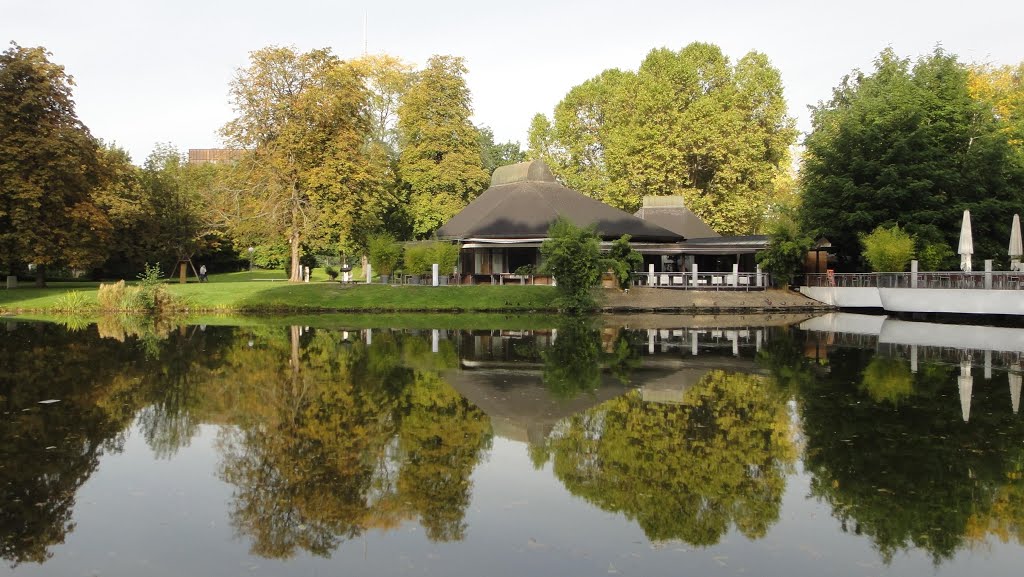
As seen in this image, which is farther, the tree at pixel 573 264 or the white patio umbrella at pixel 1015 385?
the tree at pixel 573 264

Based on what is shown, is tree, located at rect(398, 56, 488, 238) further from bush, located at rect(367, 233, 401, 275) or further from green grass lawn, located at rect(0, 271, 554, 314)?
green grass lawn, located at rect(0, 271, 554, 314)

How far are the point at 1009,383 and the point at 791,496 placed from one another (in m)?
8.65

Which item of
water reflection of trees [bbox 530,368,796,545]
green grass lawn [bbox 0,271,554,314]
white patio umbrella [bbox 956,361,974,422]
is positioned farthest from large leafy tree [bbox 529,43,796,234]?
water reflection of trees [bbox 530,368,796,545]

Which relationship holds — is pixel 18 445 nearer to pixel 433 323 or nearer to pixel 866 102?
pixel 433 323

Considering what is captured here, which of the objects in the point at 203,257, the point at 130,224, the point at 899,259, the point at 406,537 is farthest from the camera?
the point at 203,257

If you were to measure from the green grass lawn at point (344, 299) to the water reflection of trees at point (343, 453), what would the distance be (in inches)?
722

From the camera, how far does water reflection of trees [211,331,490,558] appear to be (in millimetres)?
6637

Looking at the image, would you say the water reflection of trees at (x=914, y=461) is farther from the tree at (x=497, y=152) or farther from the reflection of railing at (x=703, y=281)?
the tree at (x=497, y=152)

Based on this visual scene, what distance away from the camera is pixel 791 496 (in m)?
7.33

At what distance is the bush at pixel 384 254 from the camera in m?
40.5

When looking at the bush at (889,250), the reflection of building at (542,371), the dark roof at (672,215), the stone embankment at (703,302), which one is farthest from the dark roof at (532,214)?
the reflection of building at (542,371)

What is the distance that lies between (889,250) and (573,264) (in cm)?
1278

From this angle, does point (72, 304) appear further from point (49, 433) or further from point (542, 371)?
point (49, 433)

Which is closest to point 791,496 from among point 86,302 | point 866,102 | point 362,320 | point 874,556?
point 874,556
